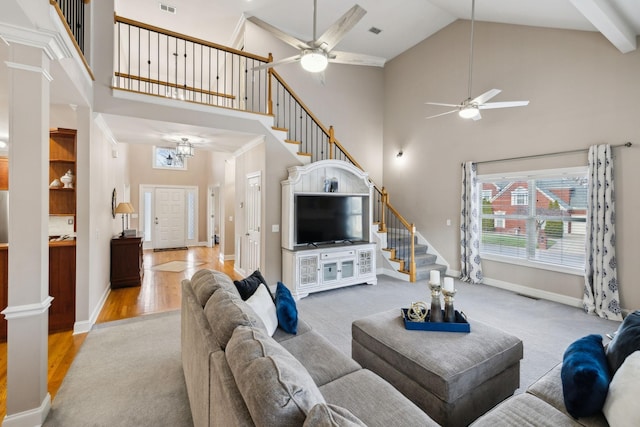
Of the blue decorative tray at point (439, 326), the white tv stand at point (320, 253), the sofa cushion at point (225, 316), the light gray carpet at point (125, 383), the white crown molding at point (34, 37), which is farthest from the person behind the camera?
the white tv stand at point (320, 253)

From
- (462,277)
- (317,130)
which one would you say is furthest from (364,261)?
(317,130)

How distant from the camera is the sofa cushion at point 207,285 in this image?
6.37 ft

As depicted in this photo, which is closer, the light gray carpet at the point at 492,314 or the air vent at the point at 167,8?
the light gray carpet at the point at 492,314

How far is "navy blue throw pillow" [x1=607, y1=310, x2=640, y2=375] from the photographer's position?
1.47m

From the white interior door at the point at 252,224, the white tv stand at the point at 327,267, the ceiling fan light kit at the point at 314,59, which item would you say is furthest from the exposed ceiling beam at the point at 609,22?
the white interior door at the point at 252,224

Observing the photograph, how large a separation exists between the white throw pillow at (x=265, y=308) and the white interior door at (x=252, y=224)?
9.08 feet

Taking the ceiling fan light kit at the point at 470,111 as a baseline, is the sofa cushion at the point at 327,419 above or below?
below

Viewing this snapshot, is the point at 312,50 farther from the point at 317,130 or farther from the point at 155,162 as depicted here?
the point at 155,162

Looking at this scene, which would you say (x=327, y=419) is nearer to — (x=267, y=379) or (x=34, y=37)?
(x=267, y=379)

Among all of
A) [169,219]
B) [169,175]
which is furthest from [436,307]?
[169,175]

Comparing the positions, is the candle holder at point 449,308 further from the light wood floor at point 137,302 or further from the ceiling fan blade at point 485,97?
the light wood floor at point 137,302

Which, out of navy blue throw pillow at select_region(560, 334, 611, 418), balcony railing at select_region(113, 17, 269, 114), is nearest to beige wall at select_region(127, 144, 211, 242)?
balcony railing at select_region(113, 17, 269, 114)

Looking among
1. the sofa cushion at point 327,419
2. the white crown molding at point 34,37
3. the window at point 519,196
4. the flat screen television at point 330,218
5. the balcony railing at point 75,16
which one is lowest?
the sofa cushion at point 327,419

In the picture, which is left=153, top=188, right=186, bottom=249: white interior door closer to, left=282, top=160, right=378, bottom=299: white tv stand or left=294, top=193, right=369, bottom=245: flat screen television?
left=282, top=160, right=378, bottom=299: white tv stand
